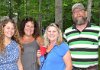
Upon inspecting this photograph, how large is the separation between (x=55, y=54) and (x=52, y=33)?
0.39 m

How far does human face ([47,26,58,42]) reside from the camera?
6082 millimetres

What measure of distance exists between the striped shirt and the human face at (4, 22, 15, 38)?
1385mm

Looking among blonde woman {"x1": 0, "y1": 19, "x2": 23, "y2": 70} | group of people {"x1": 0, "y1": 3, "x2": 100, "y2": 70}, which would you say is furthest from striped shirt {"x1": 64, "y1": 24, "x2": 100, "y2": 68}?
blonde woman {"x1": 0, "y1": 19, "x2": 23, "y2": 70}

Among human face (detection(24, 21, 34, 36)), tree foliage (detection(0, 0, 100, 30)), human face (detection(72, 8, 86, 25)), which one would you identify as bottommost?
tree foliage (detection(0, 0, 100, 30))

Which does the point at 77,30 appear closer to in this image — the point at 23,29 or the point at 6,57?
the point at 23,29

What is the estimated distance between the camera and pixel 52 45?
20.2ft

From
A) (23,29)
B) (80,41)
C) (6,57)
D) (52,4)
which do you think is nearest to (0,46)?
(6,57)

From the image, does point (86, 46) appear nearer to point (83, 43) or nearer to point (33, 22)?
point (83, 43)

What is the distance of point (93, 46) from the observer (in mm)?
6750

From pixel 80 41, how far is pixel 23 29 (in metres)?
1.26

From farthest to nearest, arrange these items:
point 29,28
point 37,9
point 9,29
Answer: point 37,9 → point 29,28 → point 9,29

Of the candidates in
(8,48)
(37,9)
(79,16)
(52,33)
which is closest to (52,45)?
(52,33)

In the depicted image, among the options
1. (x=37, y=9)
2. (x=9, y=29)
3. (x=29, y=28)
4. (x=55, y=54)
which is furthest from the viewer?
(x=37, y=9)

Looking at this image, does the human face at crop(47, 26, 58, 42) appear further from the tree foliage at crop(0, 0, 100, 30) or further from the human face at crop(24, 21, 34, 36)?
the tree foliage at crop(0, 0, 100, 30)
